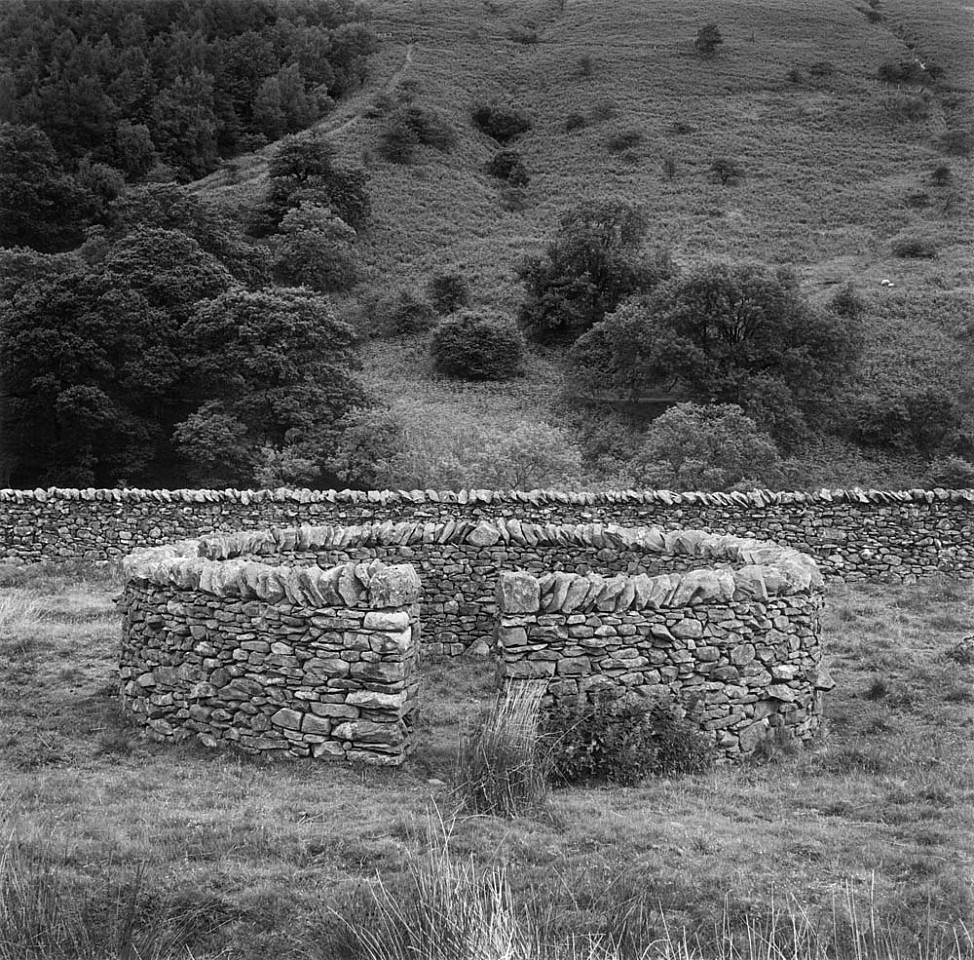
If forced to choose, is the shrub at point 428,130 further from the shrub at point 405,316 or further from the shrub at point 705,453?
the shrub at point 705,453

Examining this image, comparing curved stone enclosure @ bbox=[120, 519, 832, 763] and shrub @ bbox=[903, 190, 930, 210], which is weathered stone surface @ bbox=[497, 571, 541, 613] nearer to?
curved stone enclosure @ bbox=[120, 519, 832, 763]

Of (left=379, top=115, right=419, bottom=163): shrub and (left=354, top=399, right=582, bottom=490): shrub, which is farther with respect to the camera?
(left=379, top=115, right=419, bottom=163): shrub

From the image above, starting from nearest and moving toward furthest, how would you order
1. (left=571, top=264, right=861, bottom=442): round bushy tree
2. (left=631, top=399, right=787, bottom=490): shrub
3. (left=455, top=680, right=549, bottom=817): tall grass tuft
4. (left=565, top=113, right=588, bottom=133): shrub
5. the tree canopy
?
(left=455, top=680, right=549, bottom=817): tall grass tuft
(left=631, top=399, right=787, bottom=490): shrub
the tree canopy
(left=571, top=264, right=861, bottom=442): round bushy tree
(left=565, top=113, right=588, bottom=133): shrub

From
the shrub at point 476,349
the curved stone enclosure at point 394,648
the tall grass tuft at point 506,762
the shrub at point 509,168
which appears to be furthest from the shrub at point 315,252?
the tall grass tuft at point 506,762

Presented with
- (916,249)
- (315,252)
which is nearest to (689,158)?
(916,249)

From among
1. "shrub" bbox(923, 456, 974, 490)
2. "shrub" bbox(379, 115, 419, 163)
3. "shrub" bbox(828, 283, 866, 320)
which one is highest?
"shrub" bbox(379, 115, 419, 163)

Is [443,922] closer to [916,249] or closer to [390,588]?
[390,588]

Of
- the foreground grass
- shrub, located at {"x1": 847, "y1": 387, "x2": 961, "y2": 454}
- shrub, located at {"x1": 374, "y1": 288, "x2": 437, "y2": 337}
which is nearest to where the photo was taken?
the foreground grass

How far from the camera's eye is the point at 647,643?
28.6ft

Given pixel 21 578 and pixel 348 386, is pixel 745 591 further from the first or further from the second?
pixel 348 386

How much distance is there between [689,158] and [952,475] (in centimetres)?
5255

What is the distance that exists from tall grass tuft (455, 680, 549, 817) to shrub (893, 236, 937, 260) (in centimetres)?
6361

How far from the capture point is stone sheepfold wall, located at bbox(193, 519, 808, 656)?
12719mm

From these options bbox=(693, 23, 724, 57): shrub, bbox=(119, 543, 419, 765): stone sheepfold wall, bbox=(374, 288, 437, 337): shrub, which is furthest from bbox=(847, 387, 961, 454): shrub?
bbox=(693, 23, 724, 57): shrub
